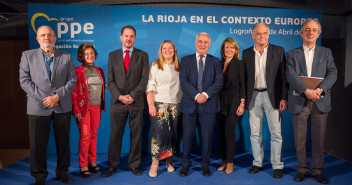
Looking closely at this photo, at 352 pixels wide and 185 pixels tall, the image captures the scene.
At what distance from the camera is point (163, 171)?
125 inches

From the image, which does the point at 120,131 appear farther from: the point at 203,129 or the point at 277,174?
the point at 277,174

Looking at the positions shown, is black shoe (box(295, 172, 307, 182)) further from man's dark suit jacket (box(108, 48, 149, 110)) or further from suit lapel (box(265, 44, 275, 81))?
man's dark suit jacket (box(108, 48, 149, 110))

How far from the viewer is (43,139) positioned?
2695mm

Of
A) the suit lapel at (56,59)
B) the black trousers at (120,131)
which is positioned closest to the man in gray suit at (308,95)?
the black trousers at (120,131)

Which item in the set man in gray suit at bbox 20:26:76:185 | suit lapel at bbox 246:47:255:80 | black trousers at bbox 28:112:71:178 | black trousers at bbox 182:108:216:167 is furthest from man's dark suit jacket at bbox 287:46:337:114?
black trousers at bbox 28:112:71:178

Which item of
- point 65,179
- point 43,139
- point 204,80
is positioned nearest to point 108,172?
point 65,179

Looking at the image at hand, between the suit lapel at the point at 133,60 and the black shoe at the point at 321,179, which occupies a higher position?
the suit lapel at the point at 133,60

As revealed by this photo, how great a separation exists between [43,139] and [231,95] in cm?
223

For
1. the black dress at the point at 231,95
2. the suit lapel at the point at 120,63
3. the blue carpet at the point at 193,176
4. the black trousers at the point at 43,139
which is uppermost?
the suit lapel at the point at 120,63

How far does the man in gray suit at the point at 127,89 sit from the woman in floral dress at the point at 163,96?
12 centimetres

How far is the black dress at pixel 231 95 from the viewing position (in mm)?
2969

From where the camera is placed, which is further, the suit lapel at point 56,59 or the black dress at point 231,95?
the black dress at point 231,95

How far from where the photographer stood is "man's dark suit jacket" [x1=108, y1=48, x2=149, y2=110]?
294cm

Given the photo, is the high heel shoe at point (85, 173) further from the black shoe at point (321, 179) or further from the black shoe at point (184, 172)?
the black shoe at point (321, 179)
